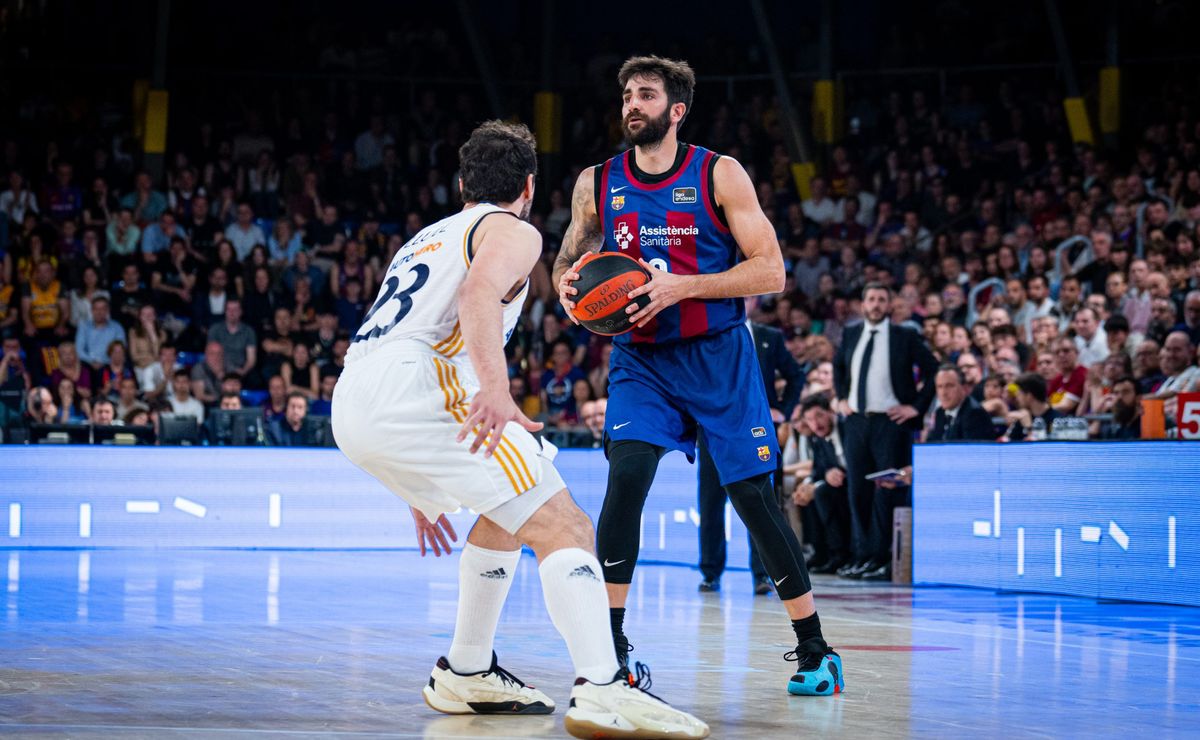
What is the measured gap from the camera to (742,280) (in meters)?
5.84

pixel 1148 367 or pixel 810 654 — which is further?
pixel 1148 367

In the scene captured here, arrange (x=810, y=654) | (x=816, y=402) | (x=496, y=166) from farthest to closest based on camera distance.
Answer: (x=816, y=402) < (x=810, y=654) < (x=496, y=166)

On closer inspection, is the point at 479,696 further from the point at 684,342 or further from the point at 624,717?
the point at 684,342

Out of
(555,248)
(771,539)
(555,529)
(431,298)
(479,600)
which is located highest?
(555,248)

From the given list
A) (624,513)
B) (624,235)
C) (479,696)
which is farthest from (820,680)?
(624,235)

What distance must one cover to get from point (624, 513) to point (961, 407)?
6880 millimetres

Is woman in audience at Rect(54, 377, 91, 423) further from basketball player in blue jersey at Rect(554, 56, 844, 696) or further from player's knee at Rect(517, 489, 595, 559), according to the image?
player's knee at Rect(517, 489, 595, 559)

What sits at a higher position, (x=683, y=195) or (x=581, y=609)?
(x=683, y=195)

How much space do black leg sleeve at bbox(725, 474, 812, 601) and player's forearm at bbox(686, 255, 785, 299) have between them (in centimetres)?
69

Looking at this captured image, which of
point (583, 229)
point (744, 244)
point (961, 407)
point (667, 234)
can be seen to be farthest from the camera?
point (961, 407)

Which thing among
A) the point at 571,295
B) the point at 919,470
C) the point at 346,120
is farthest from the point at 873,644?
the point at 346,120

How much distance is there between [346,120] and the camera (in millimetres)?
24859

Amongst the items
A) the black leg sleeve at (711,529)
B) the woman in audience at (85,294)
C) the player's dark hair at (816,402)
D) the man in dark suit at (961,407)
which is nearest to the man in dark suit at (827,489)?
the player's dark hair at (816,402)

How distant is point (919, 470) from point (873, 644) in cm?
443
